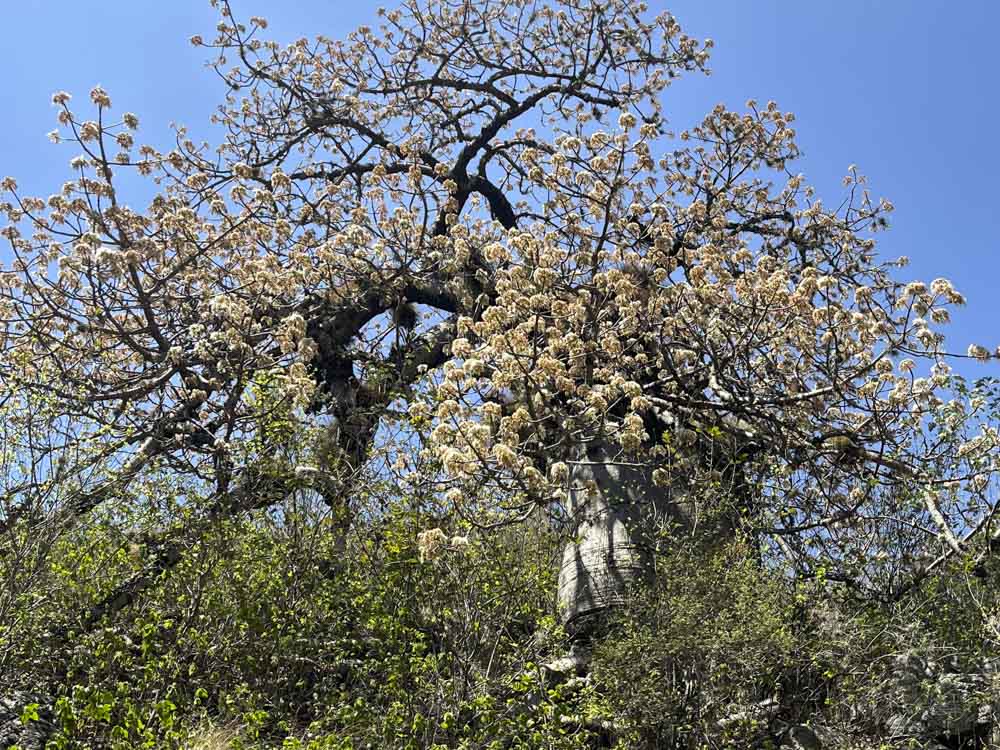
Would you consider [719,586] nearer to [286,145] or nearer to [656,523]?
[656,523]

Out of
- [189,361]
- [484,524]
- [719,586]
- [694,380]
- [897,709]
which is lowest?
[897,709]

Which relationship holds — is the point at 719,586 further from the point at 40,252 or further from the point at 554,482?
the point at 40,252

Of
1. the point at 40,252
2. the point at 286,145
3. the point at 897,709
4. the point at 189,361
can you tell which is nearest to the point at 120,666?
the point at 189,361

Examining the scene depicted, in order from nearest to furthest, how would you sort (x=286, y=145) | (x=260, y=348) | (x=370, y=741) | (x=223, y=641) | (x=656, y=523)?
1. (x=370, y=741)
2. (x=223, y=641)
3. (x=656, y=523)
4. (x=260, y=348)
5. (x=286, y=145)

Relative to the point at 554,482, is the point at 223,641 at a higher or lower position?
lower

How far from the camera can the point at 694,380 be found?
7648mm

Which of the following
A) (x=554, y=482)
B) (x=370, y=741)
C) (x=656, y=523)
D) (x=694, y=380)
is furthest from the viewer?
(x=694, y=380)

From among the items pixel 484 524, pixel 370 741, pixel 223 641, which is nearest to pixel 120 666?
pixel 223 641

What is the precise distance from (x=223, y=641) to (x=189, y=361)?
3.22 metres

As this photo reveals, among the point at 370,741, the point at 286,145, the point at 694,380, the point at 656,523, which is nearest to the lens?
the point at 370,741

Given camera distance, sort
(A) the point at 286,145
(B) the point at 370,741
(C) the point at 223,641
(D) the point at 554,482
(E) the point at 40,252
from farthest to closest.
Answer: (A) the point at 286,145
(E) the point at 40,252
(D) the point at 554,482
(C) the point at 223,641
(B) the point at 370,741

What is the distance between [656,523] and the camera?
6.64 meters

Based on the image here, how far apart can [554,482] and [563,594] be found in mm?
1231

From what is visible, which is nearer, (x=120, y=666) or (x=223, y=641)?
(x=120, y=666)
